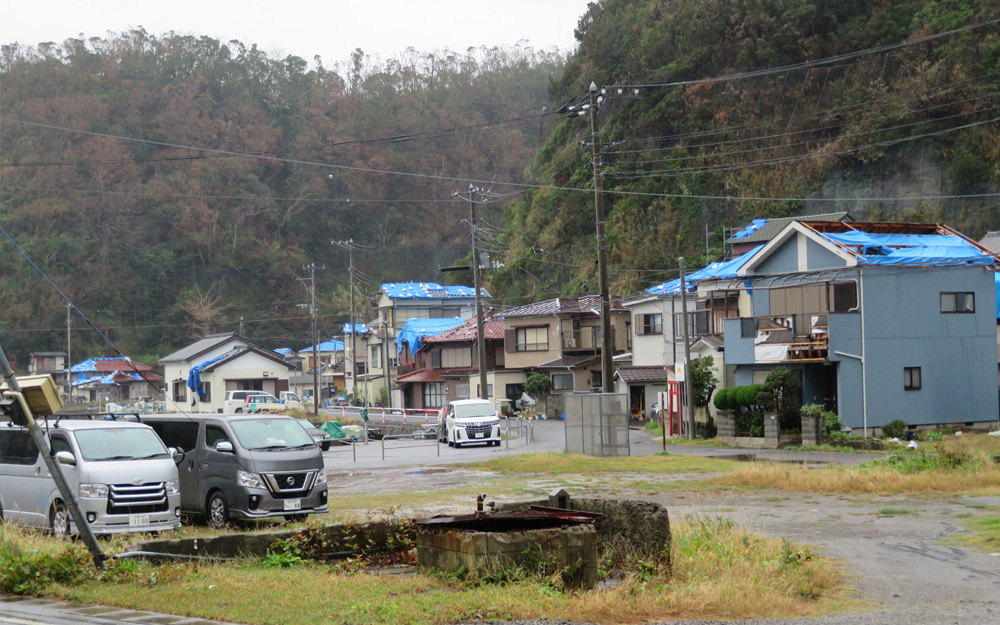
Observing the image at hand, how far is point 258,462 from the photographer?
15.2m

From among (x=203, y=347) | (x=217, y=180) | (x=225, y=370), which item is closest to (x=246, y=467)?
(x=225, y=370)

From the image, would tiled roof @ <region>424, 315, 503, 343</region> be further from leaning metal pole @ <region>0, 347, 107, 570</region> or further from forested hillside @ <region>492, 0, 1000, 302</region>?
leaning metal pole @ <region>0, 347, 107, 570</region>

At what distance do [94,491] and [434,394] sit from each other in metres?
53.8

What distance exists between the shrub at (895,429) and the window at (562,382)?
25722 mm

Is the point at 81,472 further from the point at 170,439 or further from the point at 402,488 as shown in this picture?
the point at 402,488

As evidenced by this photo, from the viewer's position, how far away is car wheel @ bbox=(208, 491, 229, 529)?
15.4 m

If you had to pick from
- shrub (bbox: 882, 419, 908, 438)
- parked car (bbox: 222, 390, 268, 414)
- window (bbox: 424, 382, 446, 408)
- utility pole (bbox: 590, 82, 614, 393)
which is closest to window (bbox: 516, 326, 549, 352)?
window (bbox: 424, 382, 446, 408)

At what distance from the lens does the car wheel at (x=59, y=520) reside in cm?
1331

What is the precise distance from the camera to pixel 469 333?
6475cm

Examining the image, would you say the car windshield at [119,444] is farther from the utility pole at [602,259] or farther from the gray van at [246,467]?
the utility pole at [602,259]

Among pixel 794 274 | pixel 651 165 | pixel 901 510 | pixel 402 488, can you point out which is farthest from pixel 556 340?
pixel 901 510

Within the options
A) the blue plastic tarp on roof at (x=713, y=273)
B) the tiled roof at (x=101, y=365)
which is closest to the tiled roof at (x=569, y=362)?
the blue plastic tarp on roof at (x=713, y=273)

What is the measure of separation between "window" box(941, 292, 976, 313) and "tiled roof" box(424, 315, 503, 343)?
31846 mm

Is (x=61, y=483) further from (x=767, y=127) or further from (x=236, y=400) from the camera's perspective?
(x=236, y=400)
